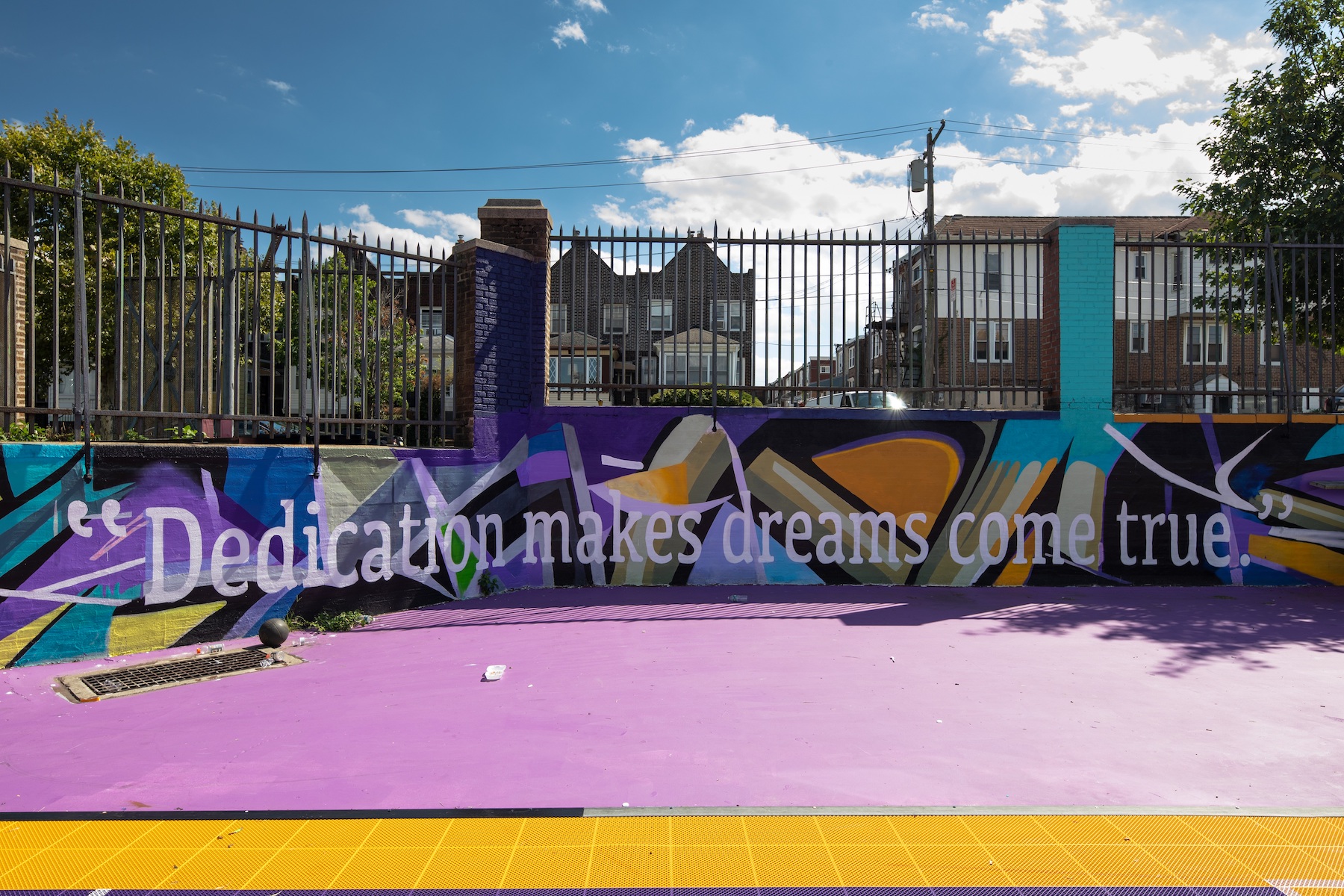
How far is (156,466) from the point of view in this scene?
6.07 meters

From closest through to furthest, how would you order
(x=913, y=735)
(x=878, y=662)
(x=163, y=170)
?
(x=913, y=735), (x=878, y=662), (x=163, y=170)

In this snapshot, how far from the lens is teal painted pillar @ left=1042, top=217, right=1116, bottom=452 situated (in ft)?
29.3

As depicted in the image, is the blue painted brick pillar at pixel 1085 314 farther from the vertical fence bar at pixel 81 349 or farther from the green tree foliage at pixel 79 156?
the green tree foliage at pixel 79 156

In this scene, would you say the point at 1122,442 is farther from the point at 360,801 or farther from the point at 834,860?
the point at 360,801

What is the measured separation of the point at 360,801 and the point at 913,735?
287 centimetres

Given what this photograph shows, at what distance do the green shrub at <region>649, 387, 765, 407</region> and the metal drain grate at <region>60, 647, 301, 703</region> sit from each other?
462 cm

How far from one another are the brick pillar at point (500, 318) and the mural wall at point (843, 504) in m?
0.37

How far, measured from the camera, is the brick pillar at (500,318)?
320 inches

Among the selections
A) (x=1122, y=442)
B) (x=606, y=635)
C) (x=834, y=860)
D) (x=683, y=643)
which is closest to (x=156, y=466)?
(x=606, y=635)

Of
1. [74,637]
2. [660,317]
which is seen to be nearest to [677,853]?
[74,637]

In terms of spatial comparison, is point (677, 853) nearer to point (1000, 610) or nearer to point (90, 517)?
point (90, 517)

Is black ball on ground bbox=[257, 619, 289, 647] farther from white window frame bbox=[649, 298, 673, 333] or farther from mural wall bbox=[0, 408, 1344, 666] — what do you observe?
white window frame bbox=[649, 298, 673, 333]

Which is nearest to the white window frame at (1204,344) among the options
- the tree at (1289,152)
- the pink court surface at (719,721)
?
the tree at (1289,152)

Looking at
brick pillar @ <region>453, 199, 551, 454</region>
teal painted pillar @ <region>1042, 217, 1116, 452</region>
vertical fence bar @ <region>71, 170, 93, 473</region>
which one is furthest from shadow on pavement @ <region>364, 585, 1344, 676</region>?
vertical fence bar @ <region>71, 170, 93, 473</region>
